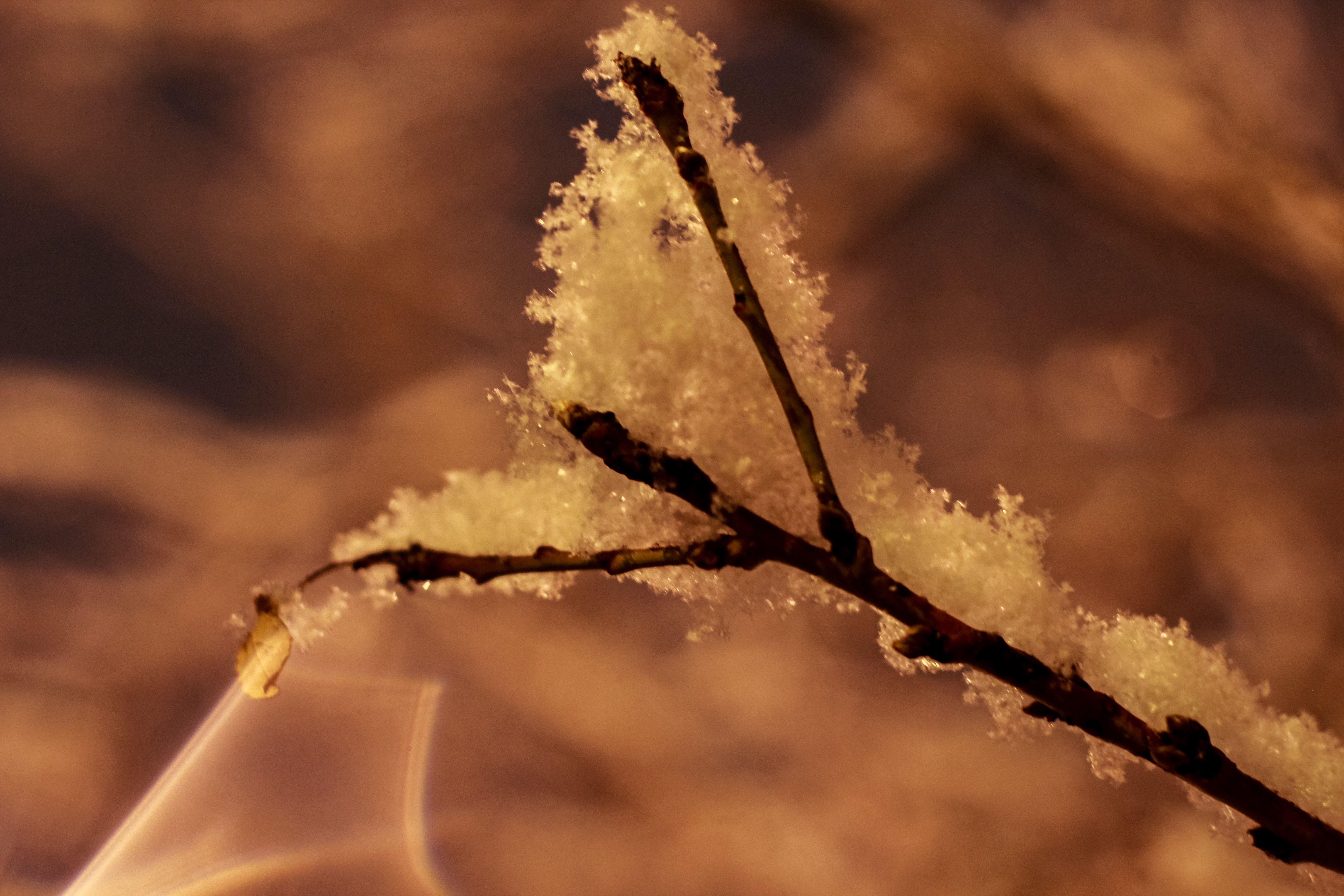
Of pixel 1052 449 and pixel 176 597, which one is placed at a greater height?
pixel 1052 449

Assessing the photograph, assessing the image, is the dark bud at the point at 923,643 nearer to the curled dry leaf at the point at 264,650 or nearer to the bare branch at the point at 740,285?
the bare branch at the point at 740,285

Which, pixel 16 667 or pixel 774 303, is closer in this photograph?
pixel 774 303

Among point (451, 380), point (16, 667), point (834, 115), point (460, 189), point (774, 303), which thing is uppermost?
point (834, 115)

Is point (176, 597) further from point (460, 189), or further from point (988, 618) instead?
point (988, 618)

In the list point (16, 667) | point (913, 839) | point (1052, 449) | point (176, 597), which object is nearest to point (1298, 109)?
point (1052, 449)

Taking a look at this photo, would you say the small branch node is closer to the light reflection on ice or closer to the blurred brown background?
the blurred brown background

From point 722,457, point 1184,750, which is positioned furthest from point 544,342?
point 1184,750

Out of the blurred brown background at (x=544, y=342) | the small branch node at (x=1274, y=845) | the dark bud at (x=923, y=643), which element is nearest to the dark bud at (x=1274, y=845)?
the small branch node at (x=1274, y=845)

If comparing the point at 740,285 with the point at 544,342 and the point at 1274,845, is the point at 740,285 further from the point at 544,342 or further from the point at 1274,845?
the point at 544,342
